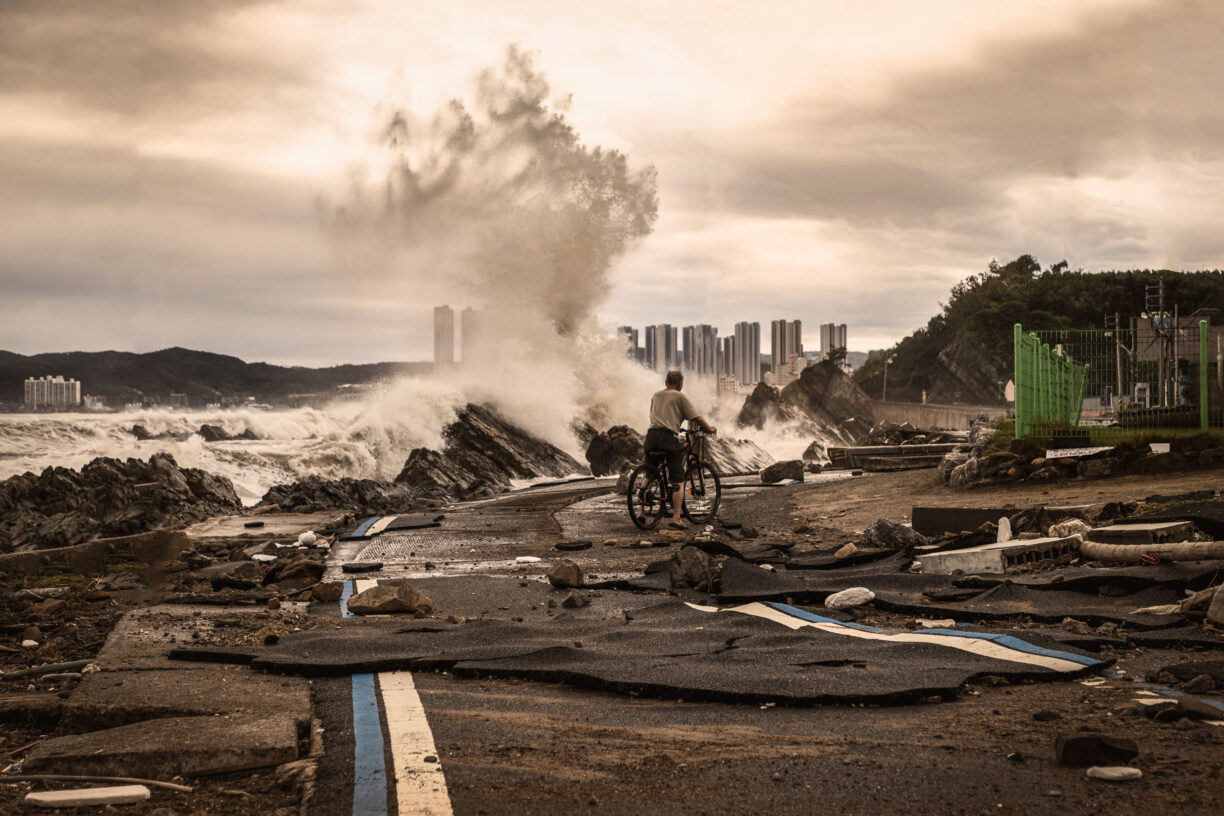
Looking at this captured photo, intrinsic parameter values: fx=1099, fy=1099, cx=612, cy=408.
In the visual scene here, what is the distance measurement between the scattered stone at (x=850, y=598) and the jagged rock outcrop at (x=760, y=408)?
45.6 m

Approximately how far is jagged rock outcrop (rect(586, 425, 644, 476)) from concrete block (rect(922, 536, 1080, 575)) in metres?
20.8

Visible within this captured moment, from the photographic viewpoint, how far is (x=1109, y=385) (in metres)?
18.2

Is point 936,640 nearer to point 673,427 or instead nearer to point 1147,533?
point 1147,533

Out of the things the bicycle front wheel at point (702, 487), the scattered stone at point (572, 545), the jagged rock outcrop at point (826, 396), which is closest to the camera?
the scattered stone at point (572, 545)

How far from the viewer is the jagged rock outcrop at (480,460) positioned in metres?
24.2

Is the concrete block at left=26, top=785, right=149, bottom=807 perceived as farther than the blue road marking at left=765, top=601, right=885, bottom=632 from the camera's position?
No

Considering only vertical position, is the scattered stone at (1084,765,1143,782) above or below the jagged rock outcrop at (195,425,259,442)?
below

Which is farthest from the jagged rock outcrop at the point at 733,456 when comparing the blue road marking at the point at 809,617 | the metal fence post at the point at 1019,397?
the blue road marking at the point at 809,617

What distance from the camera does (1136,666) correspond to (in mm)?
5008

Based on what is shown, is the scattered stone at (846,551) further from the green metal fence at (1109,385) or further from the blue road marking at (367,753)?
the green metal fence at (1109,385)

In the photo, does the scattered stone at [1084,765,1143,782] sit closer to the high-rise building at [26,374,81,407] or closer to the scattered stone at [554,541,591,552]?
the scattered stone at [554,541,591,552]

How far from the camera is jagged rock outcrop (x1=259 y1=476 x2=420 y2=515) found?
18750 millimetres

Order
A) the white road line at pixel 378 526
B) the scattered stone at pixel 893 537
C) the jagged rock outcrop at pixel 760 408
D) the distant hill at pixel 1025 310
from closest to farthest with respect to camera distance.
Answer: the scattered stone at pixel 893 537 < the white road line at pixel 378 526 < the jagged rock outcrop at pixel 760 408 < the distant hill at pixel 1025 310

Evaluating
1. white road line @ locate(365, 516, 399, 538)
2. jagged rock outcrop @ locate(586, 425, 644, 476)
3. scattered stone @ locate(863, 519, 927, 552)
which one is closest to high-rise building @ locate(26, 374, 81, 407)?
jagged rock outcrop @ locate(586, 425, 644, 476)
